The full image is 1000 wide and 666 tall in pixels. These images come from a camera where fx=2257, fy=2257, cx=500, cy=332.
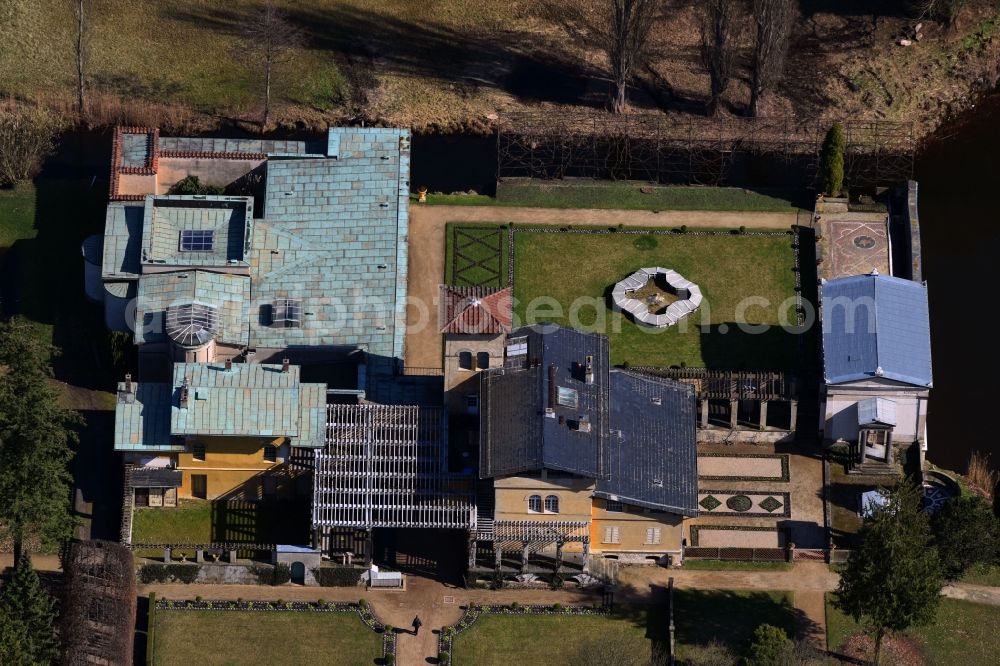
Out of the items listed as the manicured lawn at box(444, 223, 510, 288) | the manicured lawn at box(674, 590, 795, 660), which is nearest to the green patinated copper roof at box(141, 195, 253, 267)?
the manicured lawn at box(444, 223, 510, 288)

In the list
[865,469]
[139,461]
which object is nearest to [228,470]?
[139,461]

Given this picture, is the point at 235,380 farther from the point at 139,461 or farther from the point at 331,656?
the point at 331,656

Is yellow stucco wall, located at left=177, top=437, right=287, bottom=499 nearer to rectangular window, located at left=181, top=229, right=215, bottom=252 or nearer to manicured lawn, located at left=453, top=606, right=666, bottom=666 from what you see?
rectangular window, located at left=181, top=229, right=215, bottom=252

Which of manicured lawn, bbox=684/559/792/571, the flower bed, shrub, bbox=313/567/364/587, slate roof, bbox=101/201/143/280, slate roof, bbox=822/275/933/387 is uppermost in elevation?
slate roof, bbox=101/201/143/280

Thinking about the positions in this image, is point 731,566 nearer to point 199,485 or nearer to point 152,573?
point 199,485

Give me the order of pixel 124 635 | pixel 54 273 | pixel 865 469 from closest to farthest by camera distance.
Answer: pixel 124 635 → pixel 865 469 → pixel 54 273

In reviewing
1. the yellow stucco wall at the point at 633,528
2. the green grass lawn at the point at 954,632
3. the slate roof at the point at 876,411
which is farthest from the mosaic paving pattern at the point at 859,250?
the green grass lawn at the point at 954,632

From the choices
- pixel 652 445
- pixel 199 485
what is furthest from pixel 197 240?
pixel 652 445
